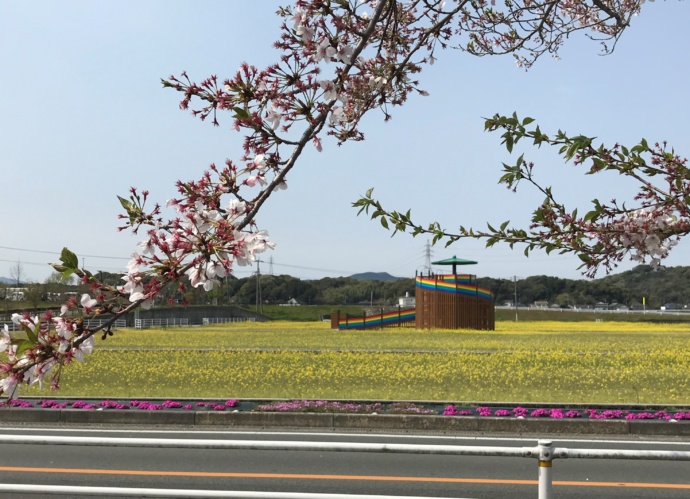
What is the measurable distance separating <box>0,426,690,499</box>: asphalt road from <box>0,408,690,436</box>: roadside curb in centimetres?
49

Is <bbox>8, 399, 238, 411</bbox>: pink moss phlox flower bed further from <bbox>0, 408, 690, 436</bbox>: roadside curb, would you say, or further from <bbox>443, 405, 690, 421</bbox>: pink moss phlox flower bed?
<bbox>443, 405, 690, 421</bbox>: pink moss phlox flower bed

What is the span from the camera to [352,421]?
33.8 feet

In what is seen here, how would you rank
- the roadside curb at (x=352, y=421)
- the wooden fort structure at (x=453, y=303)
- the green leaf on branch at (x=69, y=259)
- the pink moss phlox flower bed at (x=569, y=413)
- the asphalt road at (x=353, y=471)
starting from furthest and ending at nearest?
the wooden fort structure at (x=453, y=303) < the pink moss phlox flower bed at (x=569, y=413) < the roadside curb at (x=352, y=421) < the asphalt road at (x=353, y=471) < the green leaf on branch at (x=69, y=259)

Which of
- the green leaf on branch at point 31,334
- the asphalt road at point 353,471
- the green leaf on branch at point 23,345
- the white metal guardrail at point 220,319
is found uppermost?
the green leaf on branch at point 31,334

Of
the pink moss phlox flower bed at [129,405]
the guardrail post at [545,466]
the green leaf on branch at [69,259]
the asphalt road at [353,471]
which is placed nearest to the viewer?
the green leaf on branch at [69,259]

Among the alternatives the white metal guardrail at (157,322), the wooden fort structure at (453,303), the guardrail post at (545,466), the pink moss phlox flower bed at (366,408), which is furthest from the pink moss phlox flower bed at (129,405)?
the white metal guardrail at (157,322)

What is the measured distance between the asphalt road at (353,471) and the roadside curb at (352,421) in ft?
1.62

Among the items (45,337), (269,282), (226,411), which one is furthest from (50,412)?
(269,282)

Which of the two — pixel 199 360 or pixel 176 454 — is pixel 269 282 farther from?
pixel 176 454

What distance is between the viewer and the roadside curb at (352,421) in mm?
9906

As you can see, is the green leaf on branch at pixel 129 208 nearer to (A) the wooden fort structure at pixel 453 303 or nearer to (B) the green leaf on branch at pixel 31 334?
(B) the green leaf on branch at pixel 31 334

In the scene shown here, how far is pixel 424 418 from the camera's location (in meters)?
10.2

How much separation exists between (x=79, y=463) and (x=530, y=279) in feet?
374

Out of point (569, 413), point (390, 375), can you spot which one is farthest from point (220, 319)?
point (569, 413)
